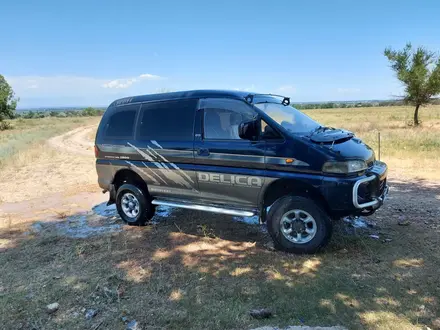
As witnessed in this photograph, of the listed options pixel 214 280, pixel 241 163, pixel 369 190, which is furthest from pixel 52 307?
pixel 369 190

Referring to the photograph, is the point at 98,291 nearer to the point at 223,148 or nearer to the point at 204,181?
the point at 204,181

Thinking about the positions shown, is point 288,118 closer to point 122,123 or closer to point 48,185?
point 122,123

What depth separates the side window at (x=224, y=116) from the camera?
4.94m

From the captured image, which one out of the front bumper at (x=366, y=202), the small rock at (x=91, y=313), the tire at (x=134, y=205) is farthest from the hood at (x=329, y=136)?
the small rock at (x=91, y=313)

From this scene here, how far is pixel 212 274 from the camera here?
4.23 meters

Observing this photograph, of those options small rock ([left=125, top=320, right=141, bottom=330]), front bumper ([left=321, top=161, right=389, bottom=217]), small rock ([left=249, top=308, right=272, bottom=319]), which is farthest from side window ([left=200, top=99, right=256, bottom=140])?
small rock ([left=125, top=320, right=141, bottom=330])

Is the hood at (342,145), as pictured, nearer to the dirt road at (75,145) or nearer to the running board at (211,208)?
the running board at (211,208)

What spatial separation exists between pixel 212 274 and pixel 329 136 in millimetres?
2354

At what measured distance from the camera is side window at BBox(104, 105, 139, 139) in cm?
605

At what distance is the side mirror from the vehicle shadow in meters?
1.61

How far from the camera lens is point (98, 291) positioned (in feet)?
12.9

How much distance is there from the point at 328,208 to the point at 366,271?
2.82 feet

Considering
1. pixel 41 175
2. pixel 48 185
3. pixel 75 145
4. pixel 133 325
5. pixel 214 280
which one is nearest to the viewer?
pixel 133 325

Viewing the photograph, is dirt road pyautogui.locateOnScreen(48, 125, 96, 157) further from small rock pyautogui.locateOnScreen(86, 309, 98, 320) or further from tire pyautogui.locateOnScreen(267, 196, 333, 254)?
small rock pyautogui.locateOnScreen(86, 309, 98, 320)
